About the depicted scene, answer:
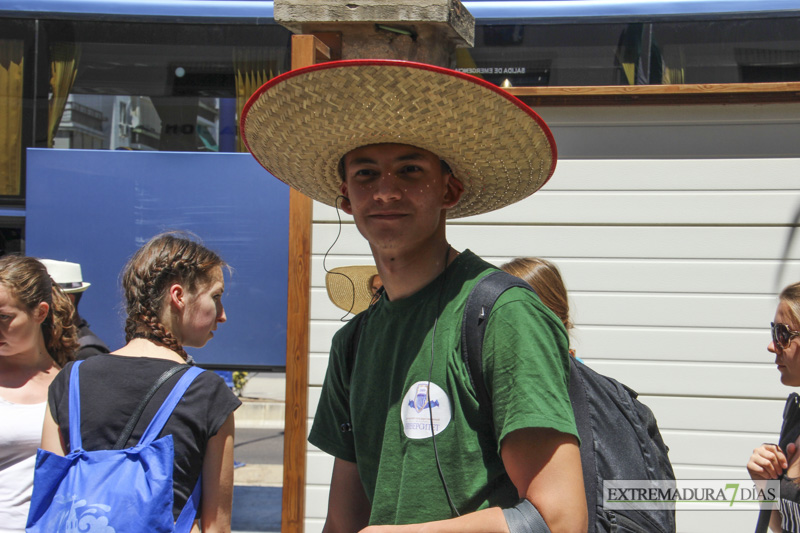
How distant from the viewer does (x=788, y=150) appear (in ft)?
12.9

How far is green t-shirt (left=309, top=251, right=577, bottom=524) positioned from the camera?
128cm

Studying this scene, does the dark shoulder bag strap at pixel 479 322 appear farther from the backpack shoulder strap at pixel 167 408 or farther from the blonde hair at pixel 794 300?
the blonde hair at pixel 794 300

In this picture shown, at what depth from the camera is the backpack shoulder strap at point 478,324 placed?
1.36 m

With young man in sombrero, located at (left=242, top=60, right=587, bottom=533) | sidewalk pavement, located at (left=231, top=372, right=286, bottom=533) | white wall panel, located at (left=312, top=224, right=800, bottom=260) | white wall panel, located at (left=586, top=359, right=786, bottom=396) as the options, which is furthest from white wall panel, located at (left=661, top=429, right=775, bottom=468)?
sidewalk pavement, located at (left=231, top=372, right=286, bottom=533)

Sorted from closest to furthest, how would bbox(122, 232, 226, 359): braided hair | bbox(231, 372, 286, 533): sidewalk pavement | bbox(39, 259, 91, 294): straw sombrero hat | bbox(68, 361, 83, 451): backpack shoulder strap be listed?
1. bbox(68, 361, 83, 451): backpack shoulder strap
2. bbox(122, 232, 226, 359): braided hair
3. bbox(39, 259, 91, 294): straw sombrero hat
4. bbox(231, 372, 286, 533): sidewalk pavement

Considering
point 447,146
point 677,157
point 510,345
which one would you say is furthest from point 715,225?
point 510,345

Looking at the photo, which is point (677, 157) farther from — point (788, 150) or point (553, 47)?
point (553, 47)

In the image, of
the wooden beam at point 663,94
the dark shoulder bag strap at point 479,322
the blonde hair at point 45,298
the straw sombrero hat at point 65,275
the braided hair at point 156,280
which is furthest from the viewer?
the straw sombrero hat at point 65,275

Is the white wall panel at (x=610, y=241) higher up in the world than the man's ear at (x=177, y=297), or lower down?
higher up

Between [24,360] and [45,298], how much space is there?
25 centimetres

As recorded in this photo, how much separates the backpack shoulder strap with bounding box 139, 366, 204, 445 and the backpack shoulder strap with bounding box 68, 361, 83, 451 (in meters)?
0.17

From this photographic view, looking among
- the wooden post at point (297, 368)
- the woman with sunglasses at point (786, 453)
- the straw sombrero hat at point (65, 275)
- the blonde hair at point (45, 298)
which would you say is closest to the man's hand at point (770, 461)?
the woman with sunglasses at point (786, 453)

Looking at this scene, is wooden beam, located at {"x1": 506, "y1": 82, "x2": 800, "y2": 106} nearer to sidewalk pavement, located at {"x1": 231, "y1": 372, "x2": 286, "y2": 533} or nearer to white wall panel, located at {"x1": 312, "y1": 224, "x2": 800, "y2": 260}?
white wall panel, located at {"x1": 312, "y1": 224, "x2": 800, "y2": 260}

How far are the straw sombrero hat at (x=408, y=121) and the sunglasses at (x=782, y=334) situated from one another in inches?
55.8
